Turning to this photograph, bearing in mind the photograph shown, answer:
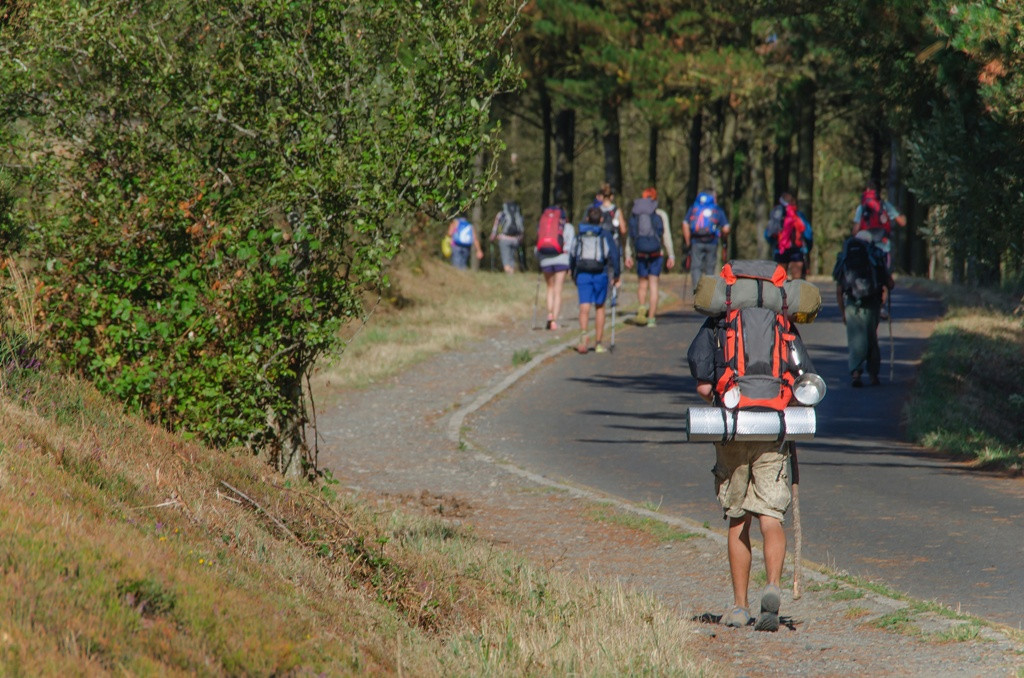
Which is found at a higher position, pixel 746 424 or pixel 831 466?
pixel 746 424

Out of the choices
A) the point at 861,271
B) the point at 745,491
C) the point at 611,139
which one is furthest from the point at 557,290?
the point at 611,139

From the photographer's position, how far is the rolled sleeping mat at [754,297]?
22.7 feet

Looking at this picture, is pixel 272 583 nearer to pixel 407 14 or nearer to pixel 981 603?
pixel 981 603

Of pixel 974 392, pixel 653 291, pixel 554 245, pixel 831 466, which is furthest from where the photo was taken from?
pixel 653 291

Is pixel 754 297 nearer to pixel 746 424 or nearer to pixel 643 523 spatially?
pixel 746 424

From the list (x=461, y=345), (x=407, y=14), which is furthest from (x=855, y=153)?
(x=407, y=14)

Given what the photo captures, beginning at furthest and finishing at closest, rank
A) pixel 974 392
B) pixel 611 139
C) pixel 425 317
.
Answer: pixel 611 139, pixel 425 317, pixel 974 392

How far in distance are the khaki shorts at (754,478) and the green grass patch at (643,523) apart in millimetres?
2268

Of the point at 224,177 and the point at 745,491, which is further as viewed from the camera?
the point at 224,177

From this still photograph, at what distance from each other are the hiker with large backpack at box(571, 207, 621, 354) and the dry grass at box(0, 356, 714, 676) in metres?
9.63

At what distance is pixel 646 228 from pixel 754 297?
46.7 feet

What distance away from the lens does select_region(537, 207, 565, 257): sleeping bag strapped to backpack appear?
67.0 feet

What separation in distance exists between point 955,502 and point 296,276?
17.8 feet

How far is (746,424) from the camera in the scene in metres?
6.74
